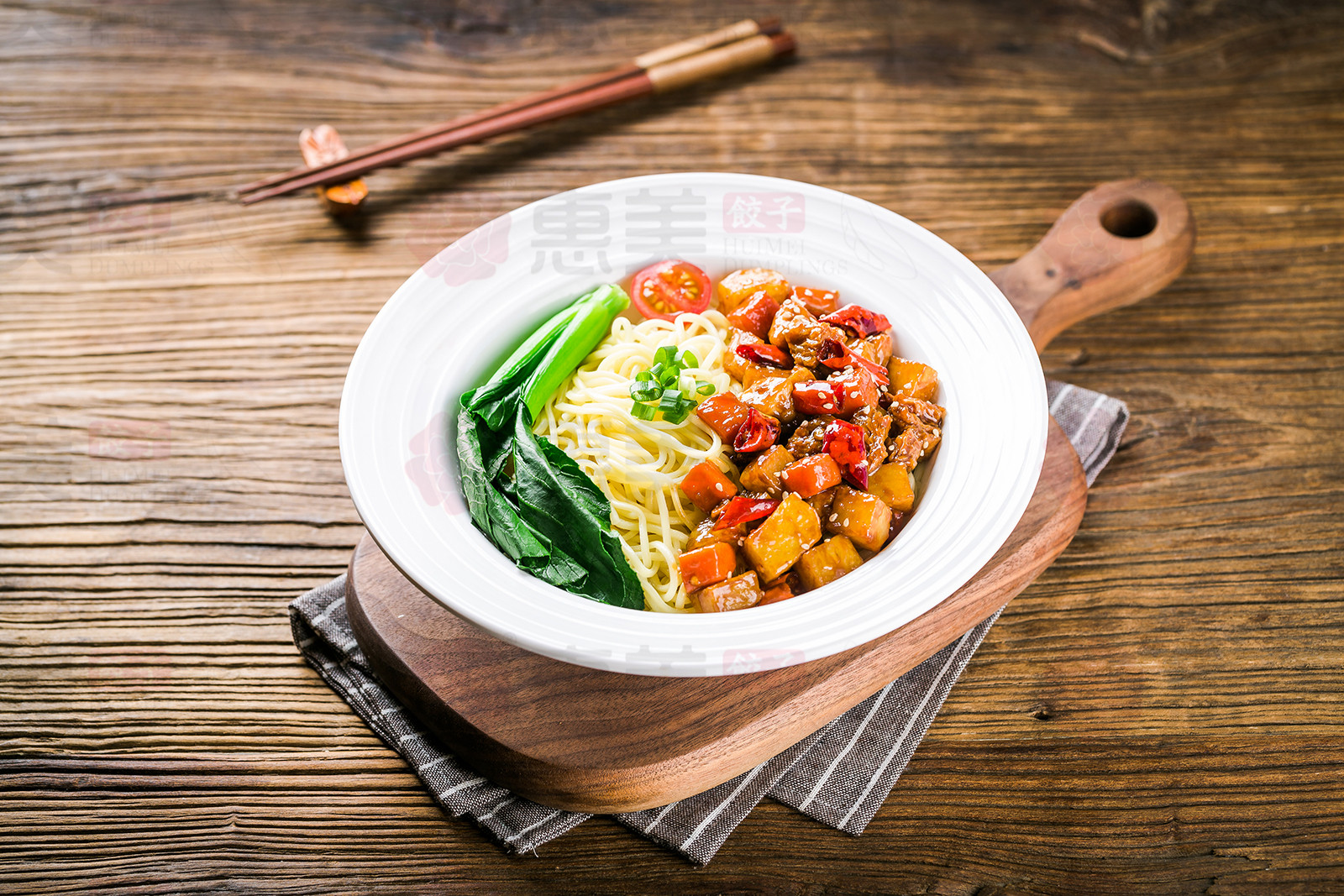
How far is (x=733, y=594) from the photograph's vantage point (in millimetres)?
2512

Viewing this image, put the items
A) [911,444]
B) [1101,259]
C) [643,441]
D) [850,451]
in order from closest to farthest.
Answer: [850,451], [911,444], [643,441], [1101,259]

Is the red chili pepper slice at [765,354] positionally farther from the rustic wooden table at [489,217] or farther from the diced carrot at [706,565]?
the rustic wooden table at [489,217]

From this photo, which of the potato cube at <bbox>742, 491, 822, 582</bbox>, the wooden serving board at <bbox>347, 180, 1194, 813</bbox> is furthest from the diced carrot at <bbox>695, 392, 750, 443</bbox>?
the wooden serving board at <bbox>347, 180, 1194, 813</bbox>

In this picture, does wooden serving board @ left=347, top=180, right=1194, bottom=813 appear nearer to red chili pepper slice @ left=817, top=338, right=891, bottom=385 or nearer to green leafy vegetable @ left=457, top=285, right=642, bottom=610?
green leafy vegetable @ left=457, top=285, right=642, bottom=610

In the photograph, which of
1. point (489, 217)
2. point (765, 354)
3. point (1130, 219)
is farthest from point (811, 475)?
point (489, 217)

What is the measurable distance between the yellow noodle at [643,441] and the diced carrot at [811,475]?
298 millimetres

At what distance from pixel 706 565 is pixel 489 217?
2.38 meters

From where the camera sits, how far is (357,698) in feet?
9.55

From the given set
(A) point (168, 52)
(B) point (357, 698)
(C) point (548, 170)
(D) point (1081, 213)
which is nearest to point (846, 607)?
(B) point (357, 698)

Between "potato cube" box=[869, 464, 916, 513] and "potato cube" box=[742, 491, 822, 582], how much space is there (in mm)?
235

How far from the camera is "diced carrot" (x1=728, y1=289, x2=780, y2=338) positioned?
305cm

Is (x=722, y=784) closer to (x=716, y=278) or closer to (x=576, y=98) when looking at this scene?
(x=716, y=278)

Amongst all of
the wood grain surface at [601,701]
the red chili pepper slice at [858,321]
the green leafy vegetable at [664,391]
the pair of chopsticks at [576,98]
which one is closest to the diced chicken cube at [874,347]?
the red chili pepper slice at [858,321]

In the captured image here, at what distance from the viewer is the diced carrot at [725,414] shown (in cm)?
284
